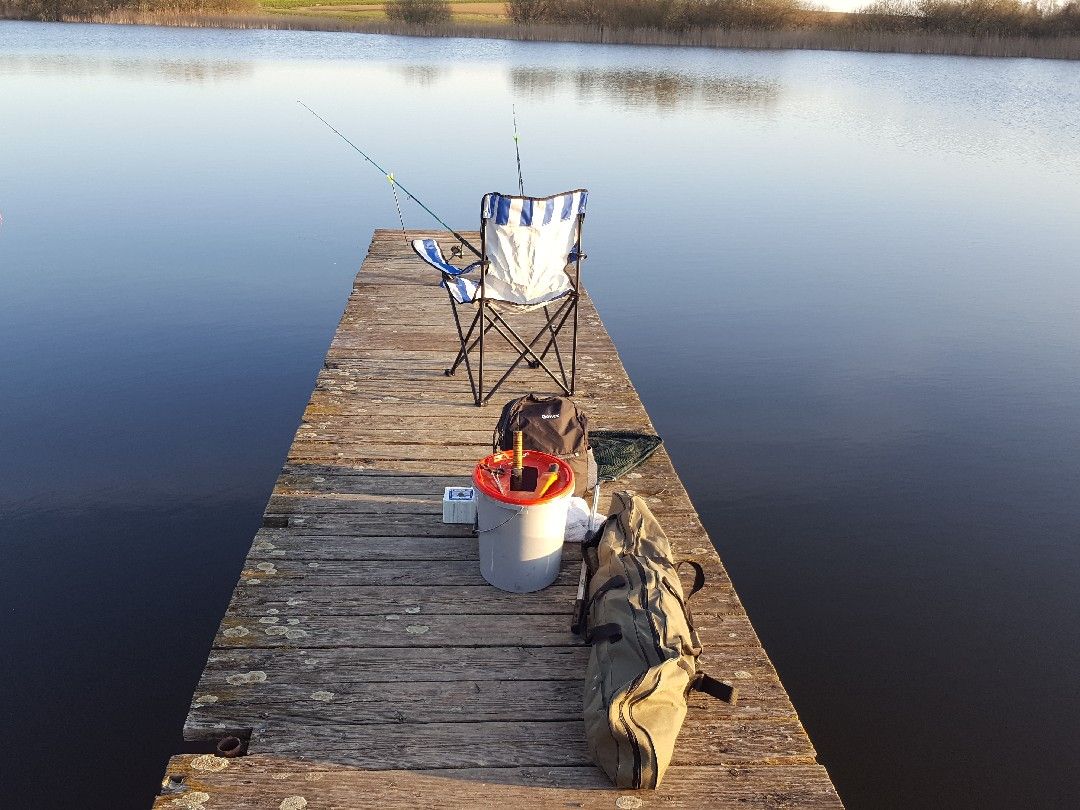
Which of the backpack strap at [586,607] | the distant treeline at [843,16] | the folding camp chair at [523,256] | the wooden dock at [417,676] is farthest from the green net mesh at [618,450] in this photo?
the distant treeline at [843,16]

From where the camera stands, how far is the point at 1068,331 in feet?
25.6

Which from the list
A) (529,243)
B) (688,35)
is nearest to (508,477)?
(529,243)

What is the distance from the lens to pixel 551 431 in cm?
329

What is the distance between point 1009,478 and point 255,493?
4254 mm

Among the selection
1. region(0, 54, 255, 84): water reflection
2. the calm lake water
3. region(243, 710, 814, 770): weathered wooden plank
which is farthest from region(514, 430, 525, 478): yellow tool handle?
region(0, 54, 255, 84): water reflection

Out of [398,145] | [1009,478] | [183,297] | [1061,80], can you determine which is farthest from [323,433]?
[1061,80]

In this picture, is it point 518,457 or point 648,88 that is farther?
point 648,88

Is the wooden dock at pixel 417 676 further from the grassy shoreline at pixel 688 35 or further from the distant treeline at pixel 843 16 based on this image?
the distant treeline at pixel 843 16

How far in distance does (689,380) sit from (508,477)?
13.0 ft

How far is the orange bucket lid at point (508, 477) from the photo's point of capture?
2.77m

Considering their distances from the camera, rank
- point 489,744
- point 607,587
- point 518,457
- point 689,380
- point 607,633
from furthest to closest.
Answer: point 689,380
point 518,457
point 607,587
point 607,633
point 489,744

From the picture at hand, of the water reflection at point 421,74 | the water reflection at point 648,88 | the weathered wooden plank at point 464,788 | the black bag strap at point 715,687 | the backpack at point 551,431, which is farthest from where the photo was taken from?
the water reflection at point 421,74

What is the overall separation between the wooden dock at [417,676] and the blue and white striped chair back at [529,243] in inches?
33.8

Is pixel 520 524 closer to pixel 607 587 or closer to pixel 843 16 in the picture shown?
pixel 607 587
